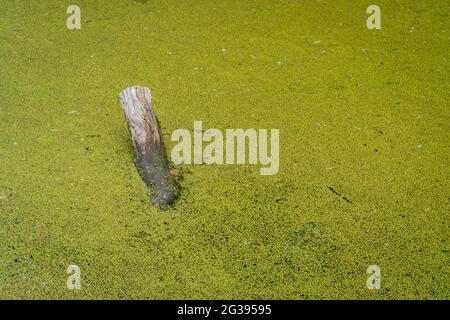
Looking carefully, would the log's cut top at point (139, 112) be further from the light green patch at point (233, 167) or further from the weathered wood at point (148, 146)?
the light green patch at point (233, 167)

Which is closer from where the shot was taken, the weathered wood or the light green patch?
the light green patch

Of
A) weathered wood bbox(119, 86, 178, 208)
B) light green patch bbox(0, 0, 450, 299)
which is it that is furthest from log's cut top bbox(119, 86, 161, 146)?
light green patch bbox(0, 0, 450, 299)

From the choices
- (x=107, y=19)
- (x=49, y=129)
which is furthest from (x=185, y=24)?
(x=49, y=129)

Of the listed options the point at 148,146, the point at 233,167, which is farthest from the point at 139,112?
the point at 233,167

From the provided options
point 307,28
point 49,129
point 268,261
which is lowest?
point 268,261

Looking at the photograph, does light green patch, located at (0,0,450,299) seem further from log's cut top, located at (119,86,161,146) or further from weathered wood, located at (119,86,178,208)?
log's cut top, located at (119,86,161,146)
